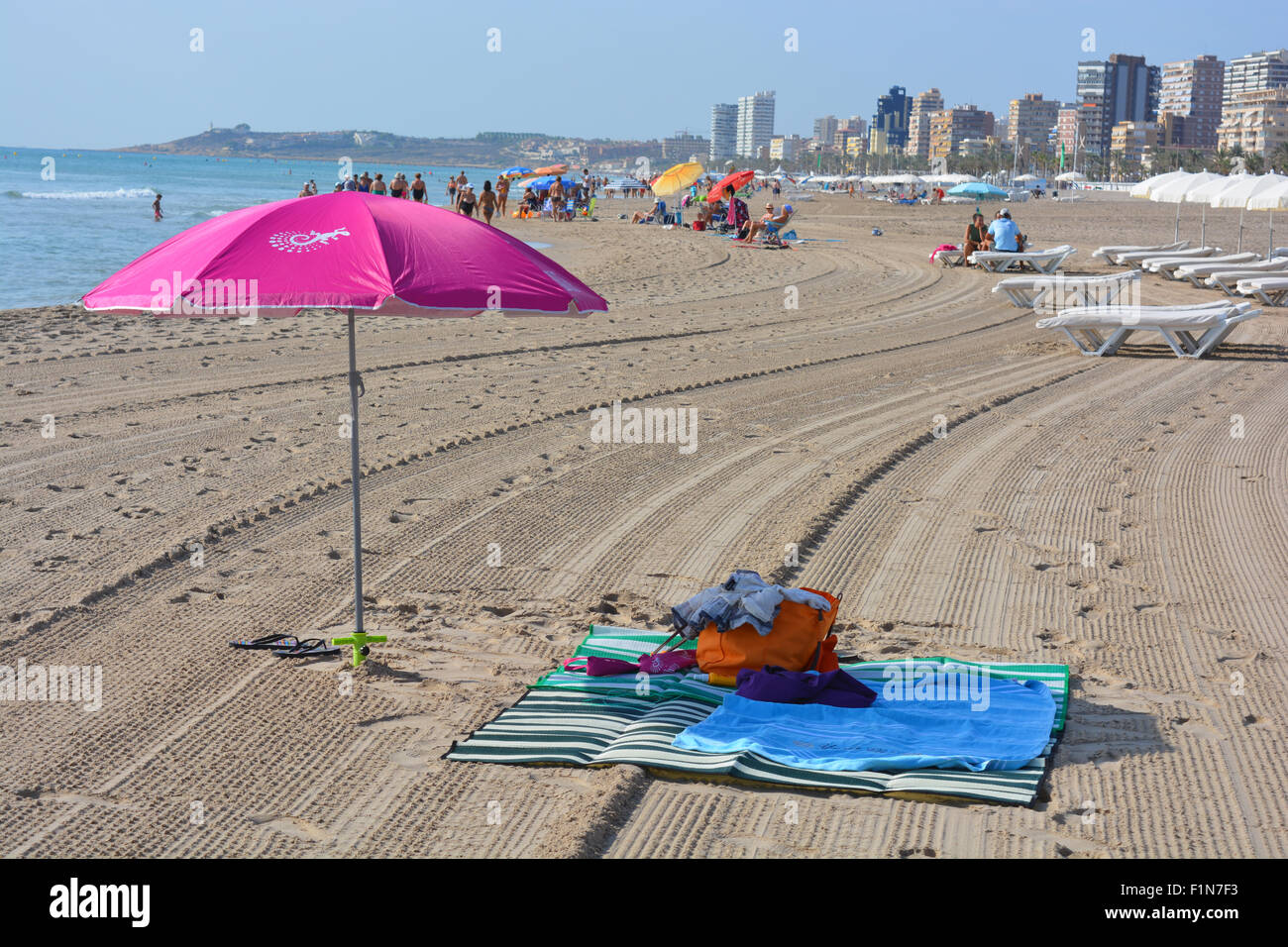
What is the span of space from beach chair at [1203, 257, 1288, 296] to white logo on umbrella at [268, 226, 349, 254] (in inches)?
725

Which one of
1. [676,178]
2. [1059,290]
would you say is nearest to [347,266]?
[1059,290]

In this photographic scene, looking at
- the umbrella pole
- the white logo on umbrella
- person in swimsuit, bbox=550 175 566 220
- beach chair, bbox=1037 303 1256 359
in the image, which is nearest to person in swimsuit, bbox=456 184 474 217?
person in swimsuit, bbox=550 175 566 220

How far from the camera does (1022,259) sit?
22.8m

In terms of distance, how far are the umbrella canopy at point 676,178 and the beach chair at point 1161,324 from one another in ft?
80.7

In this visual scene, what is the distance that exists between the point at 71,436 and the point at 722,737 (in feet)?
21.5

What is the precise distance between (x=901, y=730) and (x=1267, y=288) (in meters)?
17.3

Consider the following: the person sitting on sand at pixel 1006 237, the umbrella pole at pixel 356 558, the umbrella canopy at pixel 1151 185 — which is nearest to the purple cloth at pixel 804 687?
the umbrella pole at pixel 356 558

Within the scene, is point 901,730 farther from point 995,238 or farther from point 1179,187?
point 1179,187

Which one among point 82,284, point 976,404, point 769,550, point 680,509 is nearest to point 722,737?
point 769,550

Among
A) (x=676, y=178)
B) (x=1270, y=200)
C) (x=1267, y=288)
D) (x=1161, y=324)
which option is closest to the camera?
(x=1161, y=324)

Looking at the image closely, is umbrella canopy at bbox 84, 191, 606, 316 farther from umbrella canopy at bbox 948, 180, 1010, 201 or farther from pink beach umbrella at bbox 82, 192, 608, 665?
umbrella canopy at bbox 948, 180, 1010, 201

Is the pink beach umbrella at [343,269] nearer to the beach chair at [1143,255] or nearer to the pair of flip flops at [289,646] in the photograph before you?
the pair of flip flops at [289,646]

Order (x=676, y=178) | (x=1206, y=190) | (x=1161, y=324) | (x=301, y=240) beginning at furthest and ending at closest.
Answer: (x=676, y=178) < (x=1206, y=190) < (x=1161, y=324) < (x=301, y=240)

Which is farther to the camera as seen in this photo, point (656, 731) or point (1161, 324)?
point (1161, 324)
